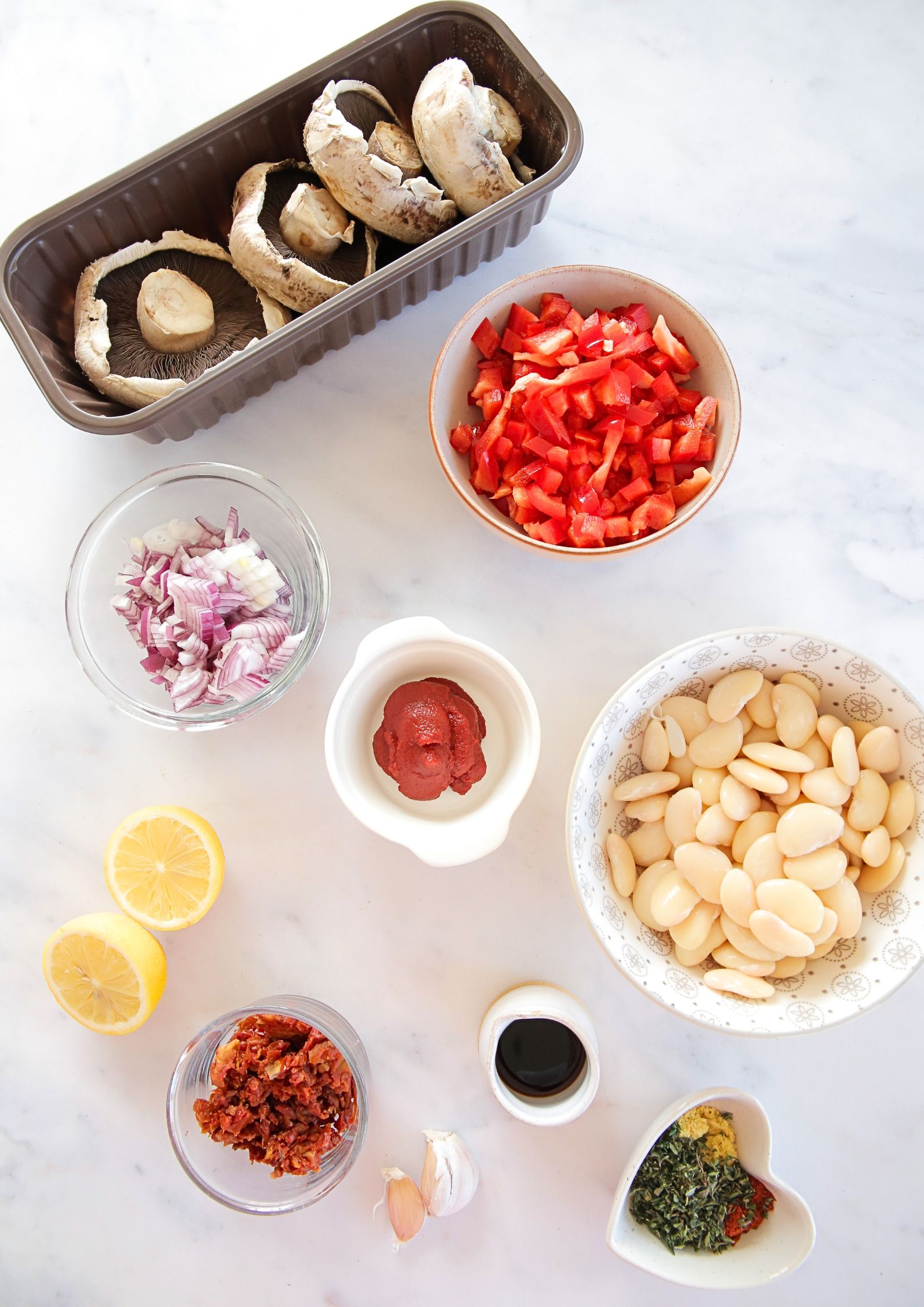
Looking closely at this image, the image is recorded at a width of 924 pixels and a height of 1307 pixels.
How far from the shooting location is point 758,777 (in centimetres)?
109

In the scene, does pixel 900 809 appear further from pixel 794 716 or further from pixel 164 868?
pixel 164 868

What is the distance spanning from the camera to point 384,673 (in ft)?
3.90

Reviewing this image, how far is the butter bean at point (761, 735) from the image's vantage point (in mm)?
1137

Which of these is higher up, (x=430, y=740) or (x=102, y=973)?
(x=430, y=740)

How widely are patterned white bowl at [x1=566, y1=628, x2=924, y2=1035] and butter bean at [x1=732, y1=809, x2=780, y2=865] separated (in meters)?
0.15

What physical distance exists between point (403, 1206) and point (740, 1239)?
48cm

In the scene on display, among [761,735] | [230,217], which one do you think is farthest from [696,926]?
[230,217]

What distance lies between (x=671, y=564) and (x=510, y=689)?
1.13ft

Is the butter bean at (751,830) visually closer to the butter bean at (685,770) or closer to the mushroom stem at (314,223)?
the butter bean at (685,770)

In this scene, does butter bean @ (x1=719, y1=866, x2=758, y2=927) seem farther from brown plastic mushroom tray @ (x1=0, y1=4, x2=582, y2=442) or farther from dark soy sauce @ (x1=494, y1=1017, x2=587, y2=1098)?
brown plastic mushroom tray @ (x1=0, y1=4, x2=582, y2=442)

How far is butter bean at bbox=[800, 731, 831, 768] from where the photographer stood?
1.11 m

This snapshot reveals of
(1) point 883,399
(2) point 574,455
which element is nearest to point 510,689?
(2) point 574,455

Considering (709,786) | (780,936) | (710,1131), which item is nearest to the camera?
(780,936)

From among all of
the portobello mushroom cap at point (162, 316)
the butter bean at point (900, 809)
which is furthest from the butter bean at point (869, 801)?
the portobello mushroom cap at point (162, 316)
